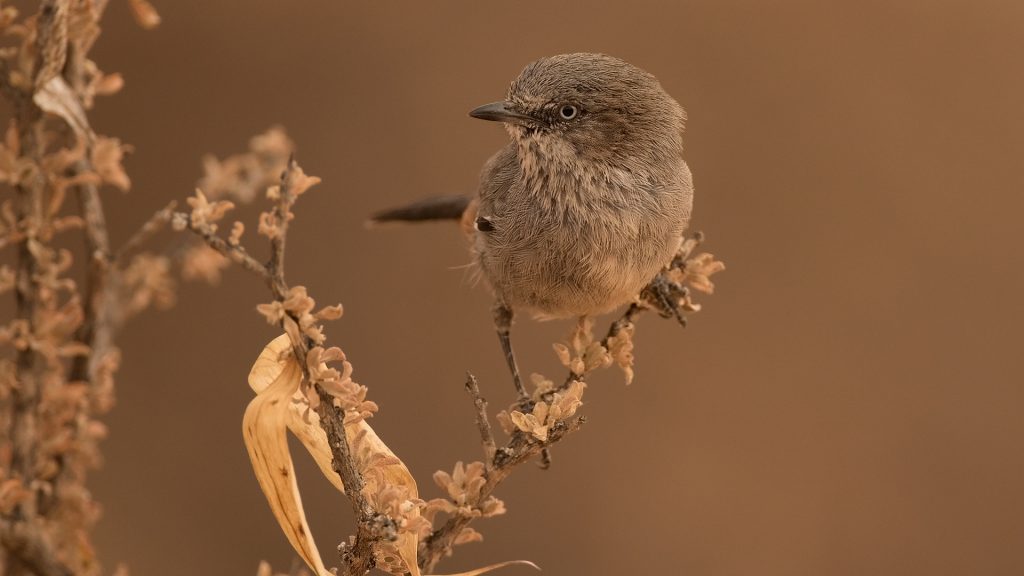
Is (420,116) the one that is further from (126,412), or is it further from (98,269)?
(98,269)

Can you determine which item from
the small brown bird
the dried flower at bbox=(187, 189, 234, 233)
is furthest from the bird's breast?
the dried flower at bbox=(187, 189, 234, 233)

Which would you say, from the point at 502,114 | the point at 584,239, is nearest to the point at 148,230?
the point at 502,114

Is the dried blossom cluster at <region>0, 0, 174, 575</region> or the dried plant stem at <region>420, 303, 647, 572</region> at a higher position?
the dried blossom cluster at <region>0, 0, 174, 575</region>

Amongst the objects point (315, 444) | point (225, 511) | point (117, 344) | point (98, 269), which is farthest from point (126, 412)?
point (315, 444)

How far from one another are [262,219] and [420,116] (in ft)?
9.32

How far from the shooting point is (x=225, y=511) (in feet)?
12.0

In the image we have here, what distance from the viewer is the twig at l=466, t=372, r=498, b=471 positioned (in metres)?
1.55

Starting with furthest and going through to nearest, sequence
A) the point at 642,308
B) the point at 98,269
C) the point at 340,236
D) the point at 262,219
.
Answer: the point at 340,236 → the point at 642,308 → the point at 98,269 → the point at 262,219

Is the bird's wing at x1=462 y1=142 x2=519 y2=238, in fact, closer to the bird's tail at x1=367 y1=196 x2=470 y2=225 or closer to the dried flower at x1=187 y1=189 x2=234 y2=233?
the bird's tail at x1=367 y1=196 x2=470 y2=225

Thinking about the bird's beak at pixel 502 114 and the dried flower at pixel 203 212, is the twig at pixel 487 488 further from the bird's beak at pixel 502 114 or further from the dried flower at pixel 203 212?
the bird's beak at pixel 502 114

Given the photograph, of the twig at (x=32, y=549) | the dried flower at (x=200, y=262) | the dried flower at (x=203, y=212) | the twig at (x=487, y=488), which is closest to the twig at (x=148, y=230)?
the dried flower at (x=200, y=262)

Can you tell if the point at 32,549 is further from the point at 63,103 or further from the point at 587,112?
the point at 587,112

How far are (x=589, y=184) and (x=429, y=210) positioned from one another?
0.69 m

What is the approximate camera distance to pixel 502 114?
2207 mm
